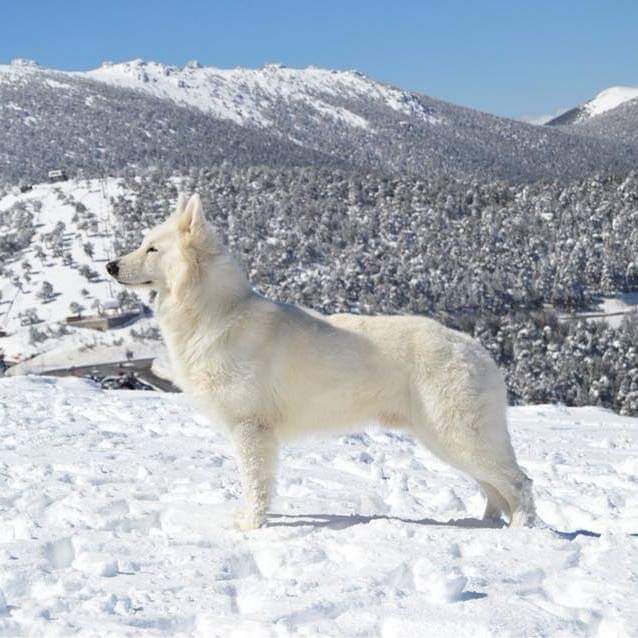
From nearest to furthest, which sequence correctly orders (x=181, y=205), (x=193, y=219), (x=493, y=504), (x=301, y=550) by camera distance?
(x=301, y=550) < (x=193, y=219) < (x=181, y=205) < (x=493, y=504)

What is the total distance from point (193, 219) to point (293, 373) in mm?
1478

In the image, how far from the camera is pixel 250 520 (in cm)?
610

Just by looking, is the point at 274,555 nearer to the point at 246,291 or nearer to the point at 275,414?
the point at 275,414

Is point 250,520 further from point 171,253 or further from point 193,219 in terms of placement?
point 193,219

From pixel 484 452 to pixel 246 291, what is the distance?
2.36 metres

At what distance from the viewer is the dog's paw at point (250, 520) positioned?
608cm

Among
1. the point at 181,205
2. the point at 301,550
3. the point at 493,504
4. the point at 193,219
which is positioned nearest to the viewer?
the point at 301,550

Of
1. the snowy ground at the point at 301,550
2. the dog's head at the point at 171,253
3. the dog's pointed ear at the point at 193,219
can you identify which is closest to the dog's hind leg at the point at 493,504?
the snowy ground at the point at 301,550

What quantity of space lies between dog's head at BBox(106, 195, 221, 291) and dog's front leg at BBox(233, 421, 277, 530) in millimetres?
1370

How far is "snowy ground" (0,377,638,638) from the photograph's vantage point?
4.21 meters

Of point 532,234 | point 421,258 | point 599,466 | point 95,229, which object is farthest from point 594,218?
point 599,466

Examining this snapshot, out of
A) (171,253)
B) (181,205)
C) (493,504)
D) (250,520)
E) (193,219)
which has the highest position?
(181,205)

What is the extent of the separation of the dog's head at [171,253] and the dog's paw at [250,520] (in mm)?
1964

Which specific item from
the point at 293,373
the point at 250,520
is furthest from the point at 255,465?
the point at 293,373
